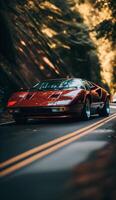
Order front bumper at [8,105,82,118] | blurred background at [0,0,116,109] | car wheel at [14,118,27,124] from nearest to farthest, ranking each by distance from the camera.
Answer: front bumper at [8,105,82,118]
car wheel at [14,118,27,124]
blurred background at [0,0,116,109]

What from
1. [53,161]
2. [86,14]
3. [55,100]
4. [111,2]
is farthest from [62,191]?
[86,14]

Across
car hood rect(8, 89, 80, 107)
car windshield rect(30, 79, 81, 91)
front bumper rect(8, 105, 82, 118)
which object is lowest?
front bumper rect(8, 105, 82, 118)

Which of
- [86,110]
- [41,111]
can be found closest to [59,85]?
[86,110]

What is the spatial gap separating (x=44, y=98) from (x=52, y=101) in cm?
31

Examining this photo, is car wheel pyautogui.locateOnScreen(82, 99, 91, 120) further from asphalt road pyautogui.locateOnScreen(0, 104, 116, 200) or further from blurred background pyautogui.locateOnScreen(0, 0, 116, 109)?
blurred background pyautogui.locateOnScreen(0, 0, 116, 109)

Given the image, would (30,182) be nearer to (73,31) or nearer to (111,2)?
(111,2)

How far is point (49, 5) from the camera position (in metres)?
32.9

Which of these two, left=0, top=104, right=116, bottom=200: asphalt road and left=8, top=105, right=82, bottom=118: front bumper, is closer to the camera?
left=0, top=104, right=116, bottom=200: asphalt road

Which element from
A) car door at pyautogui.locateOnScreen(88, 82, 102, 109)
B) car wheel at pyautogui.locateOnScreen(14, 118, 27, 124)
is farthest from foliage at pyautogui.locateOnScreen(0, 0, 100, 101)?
car wheel at pyautogui.locateOnScreen(14, 118, 27, 124)

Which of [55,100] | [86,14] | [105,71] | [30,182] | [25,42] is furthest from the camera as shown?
[105,71]

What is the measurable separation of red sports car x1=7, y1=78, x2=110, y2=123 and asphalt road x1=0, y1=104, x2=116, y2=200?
2.83 m

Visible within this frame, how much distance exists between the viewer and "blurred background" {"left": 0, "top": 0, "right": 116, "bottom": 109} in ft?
70.9

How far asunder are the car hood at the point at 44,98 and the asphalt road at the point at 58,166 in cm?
289

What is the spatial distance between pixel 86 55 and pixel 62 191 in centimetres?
3629
